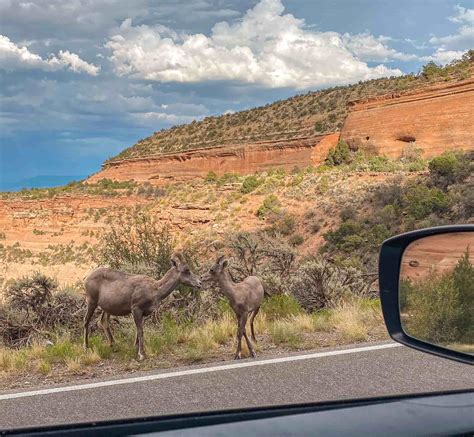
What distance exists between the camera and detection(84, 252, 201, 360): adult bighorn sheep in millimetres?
8016

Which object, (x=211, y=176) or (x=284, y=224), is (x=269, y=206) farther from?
(x=211, y=176)

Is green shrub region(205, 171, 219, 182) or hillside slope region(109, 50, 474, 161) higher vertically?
hillside slope region(109, 50, 474, 161)

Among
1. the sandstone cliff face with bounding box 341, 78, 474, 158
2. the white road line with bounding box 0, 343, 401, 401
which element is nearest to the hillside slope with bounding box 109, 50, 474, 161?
the sandstone cliff face with bounding box 341, 78, 474, 158

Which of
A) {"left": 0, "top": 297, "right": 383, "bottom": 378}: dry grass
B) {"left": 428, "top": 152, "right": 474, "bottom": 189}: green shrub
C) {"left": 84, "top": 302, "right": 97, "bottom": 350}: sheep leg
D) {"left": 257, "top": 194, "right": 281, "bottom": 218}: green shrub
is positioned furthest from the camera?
{"left": 257, "top": 194, "right": 281, "bottom": 218}: green shrub

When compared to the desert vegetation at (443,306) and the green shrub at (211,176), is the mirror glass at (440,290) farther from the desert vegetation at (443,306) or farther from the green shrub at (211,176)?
the green shrub at (211,176)

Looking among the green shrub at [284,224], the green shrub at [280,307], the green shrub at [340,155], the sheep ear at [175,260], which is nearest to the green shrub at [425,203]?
the green shrub at [284,224]

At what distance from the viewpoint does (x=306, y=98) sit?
80750mm

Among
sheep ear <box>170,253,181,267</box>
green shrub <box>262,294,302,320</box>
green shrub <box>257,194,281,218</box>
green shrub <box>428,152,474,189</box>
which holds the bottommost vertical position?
green shrub <box>262,294,302,320</box>

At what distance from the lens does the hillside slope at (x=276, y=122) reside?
66.4 meters

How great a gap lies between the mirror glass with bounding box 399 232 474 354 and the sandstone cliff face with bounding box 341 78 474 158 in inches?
1665

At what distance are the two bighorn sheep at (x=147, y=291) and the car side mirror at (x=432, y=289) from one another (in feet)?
16.1

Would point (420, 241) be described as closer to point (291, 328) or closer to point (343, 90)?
point (291, 328)

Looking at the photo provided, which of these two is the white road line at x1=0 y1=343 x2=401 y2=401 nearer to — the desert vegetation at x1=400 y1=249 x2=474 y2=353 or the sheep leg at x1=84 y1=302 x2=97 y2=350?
the sheep leg at x1=84 y1=302 x2=97 y2=350

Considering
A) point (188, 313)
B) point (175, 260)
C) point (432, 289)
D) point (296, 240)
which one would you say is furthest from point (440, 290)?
point (296, 240)
